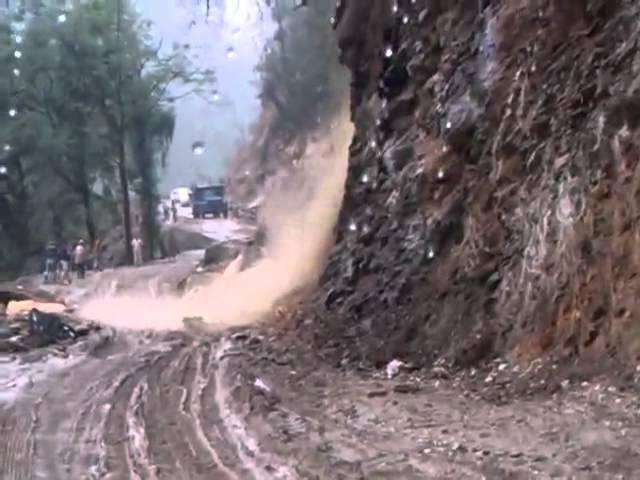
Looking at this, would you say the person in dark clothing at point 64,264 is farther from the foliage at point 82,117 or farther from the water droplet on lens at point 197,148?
the water droplet on lens at point 197,148

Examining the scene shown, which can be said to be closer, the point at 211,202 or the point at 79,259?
the point at 79,259

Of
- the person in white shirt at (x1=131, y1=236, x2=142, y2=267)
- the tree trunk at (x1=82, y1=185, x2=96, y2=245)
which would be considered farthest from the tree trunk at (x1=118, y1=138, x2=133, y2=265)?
the tree trunk at (x1=82, y1=185, x2=96, y2=245)

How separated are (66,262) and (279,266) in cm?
899

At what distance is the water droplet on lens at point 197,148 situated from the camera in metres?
30.5

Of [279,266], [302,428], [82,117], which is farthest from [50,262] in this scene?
[302,428]

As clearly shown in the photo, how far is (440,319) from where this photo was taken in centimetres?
912

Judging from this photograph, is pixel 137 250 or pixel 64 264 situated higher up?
pixel 137 250

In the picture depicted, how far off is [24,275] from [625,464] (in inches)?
986

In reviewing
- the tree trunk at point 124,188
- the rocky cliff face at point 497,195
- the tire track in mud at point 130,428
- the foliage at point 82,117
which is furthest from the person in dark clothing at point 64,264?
the tire track in mud at point 130,428

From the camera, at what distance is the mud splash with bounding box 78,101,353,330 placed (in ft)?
57.3

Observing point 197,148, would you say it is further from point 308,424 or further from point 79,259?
point 308,424

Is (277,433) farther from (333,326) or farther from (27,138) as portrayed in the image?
(27,138)

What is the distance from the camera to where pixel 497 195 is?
9.15 meters

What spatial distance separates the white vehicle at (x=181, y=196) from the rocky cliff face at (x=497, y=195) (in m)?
17.0
